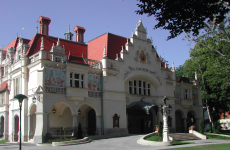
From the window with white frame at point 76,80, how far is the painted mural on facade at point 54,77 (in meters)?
1.08

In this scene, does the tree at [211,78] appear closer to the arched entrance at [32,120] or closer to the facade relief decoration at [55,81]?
the facade relief decoration at [55,81]

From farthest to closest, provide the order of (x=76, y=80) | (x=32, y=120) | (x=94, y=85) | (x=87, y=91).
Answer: (x=94, y=85), (x=87, y=91), (x=76, y=80), (x=32, y=120)

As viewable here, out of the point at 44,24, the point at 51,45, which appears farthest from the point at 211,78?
the point at 44,24

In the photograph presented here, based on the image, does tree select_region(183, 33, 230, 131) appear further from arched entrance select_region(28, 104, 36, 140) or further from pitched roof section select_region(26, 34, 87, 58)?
arched entrance select_region(28, 104, 36, 140)

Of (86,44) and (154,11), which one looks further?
(86,44)

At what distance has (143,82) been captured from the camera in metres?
38.1

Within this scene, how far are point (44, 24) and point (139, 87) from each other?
1578 centimetres

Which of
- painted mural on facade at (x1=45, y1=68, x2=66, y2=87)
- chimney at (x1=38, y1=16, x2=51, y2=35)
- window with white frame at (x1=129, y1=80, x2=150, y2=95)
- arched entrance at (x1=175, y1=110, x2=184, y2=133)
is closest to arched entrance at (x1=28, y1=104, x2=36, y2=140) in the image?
painted mural on facade at (x1=45, y1=68, x2=66, y2=87)

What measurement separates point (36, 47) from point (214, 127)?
29038mm

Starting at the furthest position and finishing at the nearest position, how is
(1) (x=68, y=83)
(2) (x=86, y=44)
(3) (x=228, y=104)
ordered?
(3) (x=228, y=104) → (2) (x=86, y=44) → (1) (x=68, y=83)

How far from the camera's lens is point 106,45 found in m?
36.7

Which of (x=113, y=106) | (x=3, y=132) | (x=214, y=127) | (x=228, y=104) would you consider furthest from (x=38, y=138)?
(x=228, y=104)

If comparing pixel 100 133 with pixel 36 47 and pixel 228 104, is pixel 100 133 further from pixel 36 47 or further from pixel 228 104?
pixel 228 104

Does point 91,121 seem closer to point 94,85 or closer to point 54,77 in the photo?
point 94,85
